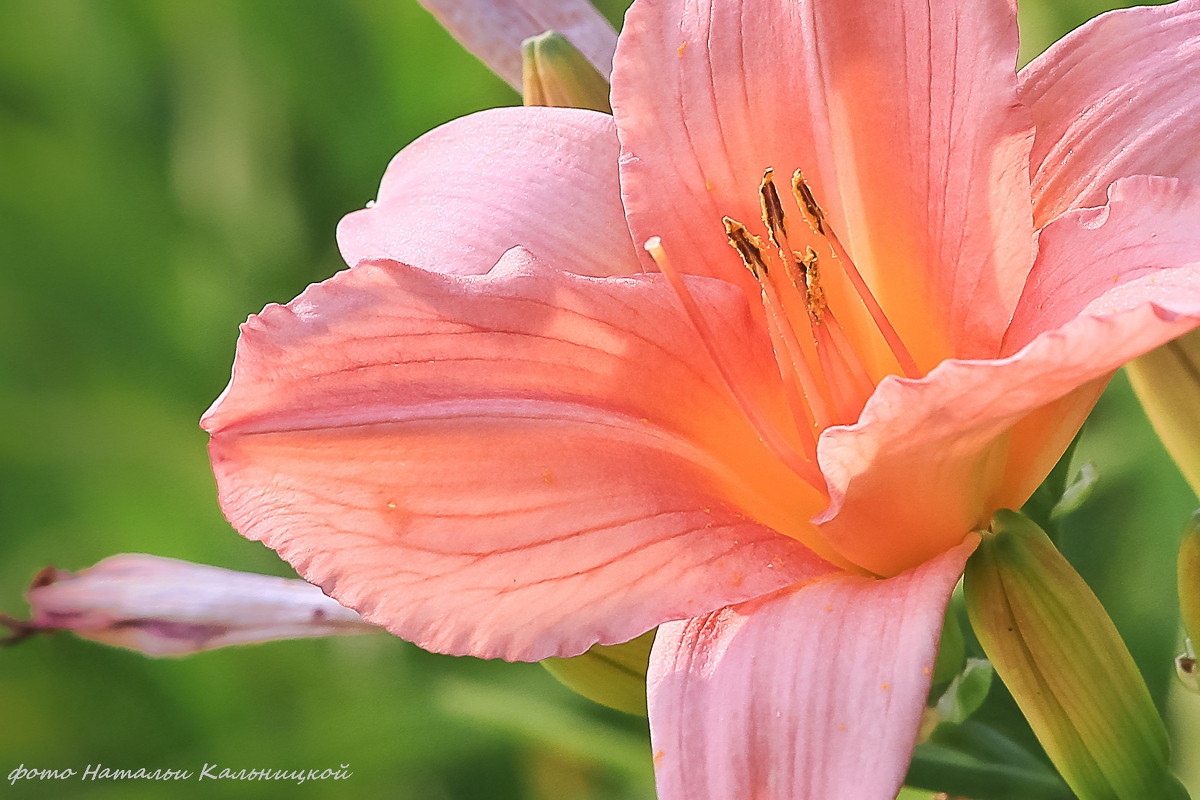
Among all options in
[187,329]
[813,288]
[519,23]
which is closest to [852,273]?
[813,288]

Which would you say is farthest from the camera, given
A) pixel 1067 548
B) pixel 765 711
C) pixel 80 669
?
pixel 80 669

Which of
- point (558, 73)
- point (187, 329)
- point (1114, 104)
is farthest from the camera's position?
point (187, 329)

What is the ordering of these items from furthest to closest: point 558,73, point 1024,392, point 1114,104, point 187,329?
point 187,329 → point 558,73 → point 1114,104 → point 1024,392

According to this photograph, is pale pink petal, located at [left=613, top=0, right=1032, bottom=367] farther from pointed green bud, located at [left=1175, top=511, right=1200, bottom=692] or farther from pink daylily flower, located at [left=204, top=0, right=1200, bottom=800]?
pointed green bud, located at [left=1175, top=511, right=1200, bottom=692]

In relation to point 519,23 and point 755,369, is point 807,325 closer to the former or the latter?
point 755,369

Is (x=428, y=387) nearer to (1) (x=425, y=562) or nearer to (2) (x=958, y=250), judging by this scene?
(1) (x=425, y=562)

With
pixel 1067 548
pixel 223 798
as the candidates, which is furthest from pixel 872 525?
pixel 223 798

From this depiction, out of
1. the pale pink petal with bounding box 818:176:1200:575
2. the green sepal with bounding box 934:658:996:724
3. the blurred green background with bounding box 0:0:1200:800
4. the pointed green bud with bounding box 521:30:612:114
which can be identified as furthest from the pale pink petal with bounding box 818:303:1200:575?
the blurred green background with bounding box 0:0:1200:800
